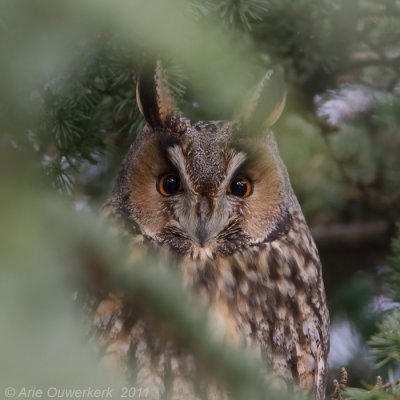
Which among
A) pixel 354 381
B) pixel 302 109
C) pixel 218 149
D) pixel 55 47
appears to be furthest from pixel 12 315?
pixel 354 381

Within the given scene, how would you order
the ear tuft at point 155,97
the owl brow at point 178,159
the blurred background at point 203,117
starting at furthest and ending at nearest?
the owl brow at point 178,159
the ear tuft at point 155,97
the blurred background at point 203,117

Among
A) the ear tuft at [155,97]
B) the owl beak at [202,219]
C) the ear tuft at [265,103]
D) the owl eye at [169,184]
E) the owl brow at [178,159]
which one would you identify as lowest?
the owl beak at [202,219]

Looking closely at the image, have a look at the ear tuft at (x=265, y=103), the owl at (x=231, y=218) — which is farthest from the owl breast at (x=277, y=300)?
the ear tuft at (x=265, y=103)

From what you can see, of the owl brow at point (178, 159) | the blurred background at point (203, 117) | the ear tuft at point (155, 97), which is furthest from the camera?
the owl brow at point (178, 159)

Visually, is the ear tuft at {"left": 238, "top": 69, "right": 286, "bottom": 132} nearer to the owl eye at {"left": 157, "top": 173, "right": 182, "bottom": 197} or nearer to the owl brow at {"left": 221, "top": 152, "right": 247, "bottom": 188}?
the owl brow at {"left": 221, "top": 152, "right": 247, "bottom": 188}

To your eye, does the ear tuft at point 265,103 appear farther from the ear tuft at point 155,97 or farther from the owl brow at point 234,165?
the ear tuft at point 155,97

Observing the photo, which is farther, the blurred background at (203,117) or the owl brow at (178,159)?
the owl brow at (178,159)

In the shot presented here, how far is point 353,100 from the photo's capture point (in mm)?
2445

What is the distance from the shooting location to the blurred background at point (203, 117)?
44cm

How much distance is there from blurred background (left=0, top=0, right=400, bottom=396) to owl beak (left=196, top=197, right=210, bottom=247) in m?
0.27

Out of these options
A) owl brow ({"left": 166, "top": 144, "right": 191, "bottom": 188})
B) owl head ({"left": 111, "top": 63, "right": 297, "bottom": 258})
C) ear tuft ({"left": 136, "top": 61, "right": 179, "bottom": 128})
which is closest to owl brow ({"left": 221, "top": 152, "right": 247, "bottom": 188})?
owl head ({"left": 111, "top": 63, "right": 297, "bottom": 258})

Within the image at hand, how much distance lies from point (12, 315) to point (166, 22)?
24 cm

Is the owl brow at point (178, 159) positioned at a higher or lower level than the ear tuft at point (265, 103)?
lower

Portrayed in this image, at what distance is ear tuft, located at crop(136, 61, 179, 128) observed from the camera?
71.4 inches
